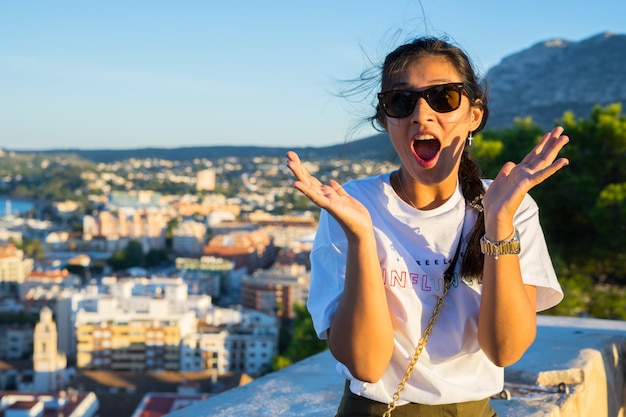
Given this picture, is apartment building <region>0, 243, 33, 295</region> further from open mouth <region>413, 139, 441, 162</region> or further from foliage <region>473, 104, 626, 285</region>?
open mouth <region>413, 139, 441, 162</region>

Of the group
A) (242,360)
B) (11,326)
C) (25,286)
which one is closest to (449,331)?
(242,360)

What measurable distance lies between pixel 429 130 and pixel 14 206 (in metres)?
85.5

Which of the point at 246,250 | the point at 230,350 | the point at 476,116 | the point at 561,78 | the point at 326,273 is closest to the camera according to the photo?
the point at 326,273

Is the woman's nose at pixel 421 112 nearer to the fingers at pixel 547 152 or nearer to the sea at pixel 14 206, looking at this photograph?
the fingers at pixel 547 152

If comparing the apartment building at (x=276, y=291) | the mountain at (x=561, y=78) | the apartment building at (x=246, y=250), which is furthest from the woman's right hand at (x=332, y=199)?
the mountain at (x=561, y=78)

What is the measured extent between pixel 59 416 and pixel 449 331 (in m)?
14.3

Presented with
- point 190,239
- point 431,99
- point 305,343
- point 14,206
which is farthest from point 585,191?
point 14,206

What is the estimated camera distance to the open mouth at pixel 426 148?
1.00m

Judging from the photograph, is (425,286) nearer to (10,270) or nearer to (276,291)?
(276,291)

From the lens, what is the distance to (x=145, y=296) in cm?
2598

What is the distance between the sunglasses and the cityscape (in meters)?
0.22

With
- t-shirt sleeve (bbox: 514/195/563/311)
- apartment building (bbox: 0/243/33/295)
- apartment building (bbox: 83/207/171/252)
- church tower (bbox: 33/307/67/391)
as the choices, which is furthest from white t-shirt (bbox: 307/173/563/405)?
apartment building (bbox: 83/207/171/252)

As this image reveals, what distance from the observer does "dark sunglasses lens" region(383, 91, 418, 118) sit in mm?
1007

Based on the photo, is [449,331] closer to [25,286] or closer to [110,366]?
[110,366]
